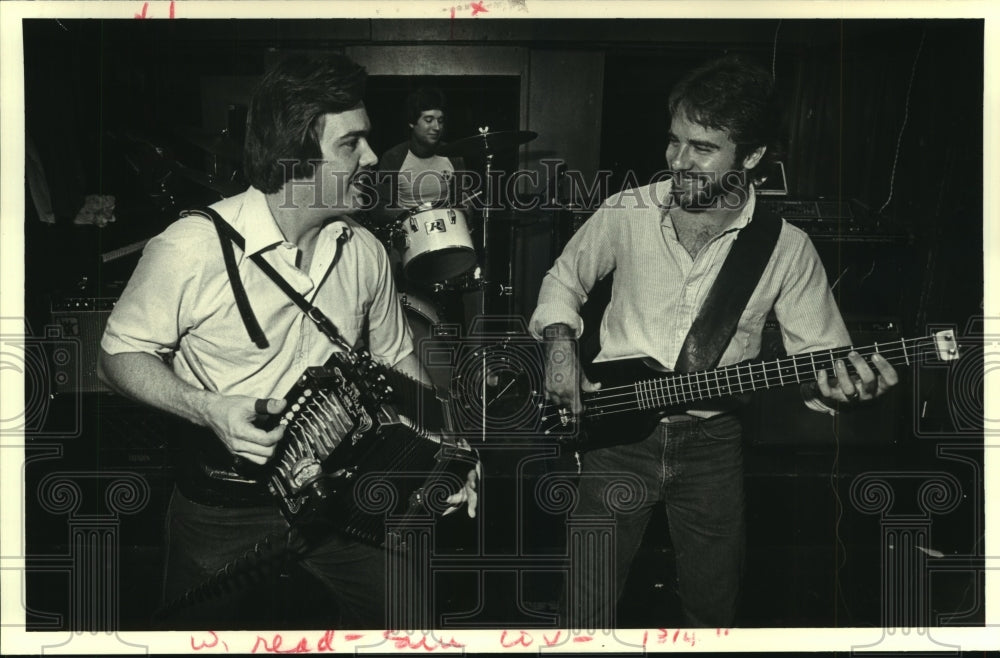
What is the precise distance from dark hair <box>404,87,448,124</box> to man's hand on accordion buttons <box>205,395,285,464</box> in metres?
1.12

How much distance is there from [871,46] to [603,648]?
2.40 m

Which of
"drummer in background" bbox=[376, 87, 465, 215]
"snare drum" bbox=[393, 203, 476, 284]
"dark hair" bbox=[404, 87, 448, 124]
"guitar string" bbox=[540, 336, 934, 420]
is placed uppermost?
"dark hair" bbox=[404, 87, 448, 124]

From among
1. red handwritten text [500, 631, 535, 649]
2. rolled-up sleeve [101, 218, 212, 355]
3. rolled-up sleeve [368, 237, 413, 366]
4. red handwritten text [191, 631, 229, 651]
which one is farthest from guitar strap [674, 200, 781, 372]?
red handwritten text [191, 631, 229, 651]

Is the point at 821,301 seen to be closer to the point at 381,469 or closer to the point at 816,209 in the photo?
the point at 816,209

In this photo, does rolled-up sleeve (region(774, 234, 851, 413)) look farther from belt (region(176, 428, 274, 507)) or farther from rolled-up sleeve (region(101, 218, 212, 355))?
rolled-up sleeve (region(101, 218, 212, 355))

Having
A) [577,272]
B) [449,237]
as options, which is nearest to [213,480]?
[449,237]

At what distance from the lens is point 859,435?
3.51 metres

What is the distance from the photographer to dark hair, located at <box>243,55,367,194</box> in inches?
126

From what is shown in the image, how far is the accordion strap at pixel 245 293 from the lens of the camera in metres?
3.11

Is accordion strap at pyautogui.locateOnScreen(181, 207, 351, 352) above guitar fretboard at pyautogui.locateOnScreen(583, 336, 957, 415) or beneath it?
above

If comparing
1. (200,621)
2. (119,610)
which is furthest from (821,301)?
(119,610)

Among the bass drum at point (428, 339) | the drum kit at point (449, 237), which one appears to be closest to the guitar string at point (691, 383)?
the bass drum at point (428, 339)

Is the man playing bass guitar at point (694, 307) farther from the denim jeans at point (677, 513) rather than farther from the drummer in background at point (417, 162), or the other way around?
the drummer in background at point (417, 162)

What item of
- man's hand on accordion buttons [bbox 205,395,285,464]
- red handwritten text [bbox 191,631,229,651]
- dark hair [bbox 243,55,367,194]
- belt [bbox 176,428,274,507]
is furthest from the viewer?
red handwritten text [bbox 191,631,229,651]
